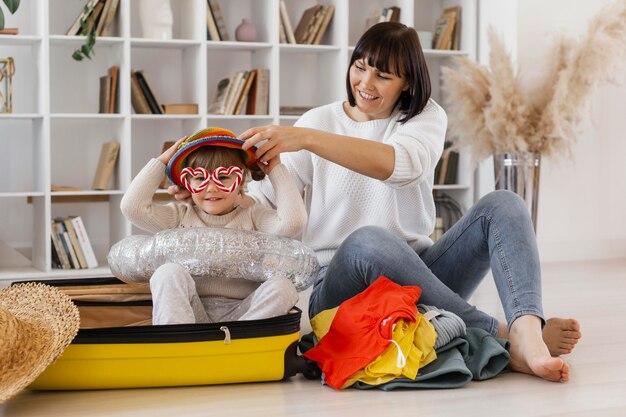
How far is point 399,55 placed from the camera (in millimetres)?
2371

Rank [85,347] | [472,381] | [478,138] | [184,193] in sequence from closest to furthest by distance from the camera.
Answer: [85,347], [472,381], [184,193], [478,138]

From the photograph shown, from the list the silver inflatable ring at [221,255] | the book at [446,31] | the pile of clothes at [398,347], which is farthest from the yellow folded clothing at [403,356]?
the book at [446,31]

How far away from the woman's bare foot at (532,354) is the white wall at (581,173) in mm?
2687

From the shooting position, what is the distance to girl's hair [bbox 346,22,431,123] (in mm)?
2371

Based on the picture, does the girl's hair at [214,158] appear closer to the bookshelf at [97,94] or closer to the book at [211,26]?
the bookshelf at [97,94]

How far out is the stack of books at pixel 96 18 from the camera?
414 centimetres

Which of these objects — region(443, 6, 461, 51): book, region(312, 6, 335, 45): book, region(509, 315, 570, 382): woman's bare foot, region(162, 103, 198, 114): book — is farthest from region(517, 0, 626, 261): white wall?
region(509, 315, 570, 382): woman's bare foot

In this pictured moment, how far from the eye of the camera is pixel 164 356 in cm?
198

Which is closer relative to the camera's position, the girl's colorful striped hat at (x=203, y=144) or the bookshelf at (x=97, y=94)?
the girl's colorful striped hat at (x=203, y=144)

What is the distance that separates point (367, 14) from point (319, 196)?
2728 millimetres

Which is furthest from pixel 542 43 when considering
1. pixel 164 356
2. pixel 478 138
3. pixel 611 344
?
pixel 164 356

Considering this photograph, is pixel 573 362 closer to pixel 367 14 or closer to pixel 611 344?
pixel 611 344

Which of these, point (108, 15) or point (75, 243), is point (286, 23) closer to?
point (108, 15)

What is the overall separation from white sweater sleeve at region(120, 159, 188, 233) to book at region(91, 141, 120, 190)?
2.13 meters
